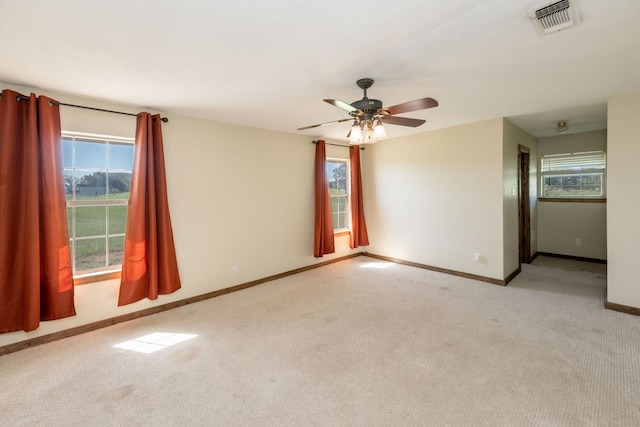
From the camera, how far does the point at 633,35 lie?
187 centimetres

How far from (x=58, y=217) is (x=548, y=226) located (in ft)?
25.0

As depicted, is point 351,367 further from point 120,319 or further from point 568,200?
point 568,200

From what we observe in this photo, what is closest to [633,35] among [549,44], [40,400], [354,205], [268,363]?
[549,44]

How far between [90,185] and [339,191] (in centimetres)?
390

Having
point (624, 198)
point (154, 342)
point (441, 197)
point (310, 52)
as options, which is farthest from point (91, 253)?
point (624, 198)

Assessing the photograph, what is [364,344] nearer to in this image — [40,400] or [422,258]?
[40,400]

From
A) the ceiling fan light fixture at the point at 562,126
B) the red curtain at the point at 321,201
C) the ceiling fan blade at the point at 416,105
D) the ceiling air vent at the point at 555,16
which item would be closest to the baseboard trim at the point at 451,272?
the red curtain at the point at 321,201

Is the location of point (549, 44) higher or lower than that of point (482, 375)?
higher

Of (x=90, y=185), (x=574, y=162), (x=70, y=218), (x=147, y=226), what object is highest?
(x=574, y=162)

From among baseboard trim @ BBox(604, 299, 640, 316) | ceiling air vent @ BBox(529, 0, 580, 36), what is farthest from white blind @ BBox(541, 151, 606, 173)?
ceiling air vent @ BBox(529, 0, 580, 36)

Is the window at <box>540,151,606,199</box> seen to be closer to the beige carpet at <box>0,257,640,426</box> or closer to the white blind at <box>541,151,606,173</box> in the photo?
the white blind at <box>541,151,606,173</box>

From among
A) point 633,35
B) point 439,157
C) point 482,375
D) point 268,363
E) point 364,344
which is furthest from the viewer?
point 439,157

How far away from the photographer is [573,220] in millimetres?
5398

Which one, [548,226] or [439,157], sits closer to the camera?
[439,157]
